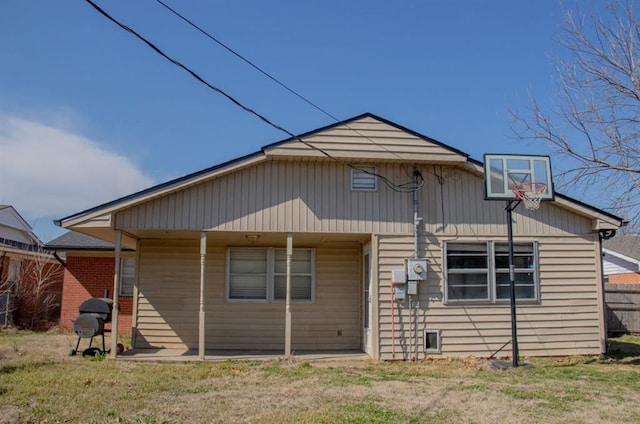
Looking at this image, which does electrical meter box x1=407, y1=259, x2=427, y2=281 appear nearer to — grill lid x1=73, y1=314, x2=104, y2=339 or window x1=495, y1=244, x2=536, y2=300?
window x1=495, y1=244, x2=536, y2=300

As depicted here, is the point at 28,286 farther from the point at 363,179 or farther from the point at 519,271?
the point at 519,271

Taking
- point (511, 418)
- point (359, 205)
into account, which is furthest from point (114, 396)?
point (359, 205)

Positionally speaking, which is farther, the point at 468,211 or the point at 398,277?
the point at 468,211

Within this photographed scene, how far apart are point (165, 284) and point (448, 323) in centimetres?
610

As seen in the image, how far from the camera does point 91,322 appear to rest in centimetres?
1062

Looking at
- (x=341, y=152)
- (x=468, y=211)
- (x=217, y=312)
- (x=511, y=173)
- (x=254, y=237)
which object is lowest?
(x=217, y=312)

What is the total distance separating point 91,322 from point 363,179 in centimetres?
598

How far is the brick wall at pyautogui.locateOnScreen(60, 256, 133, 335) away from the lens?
15.8 meters

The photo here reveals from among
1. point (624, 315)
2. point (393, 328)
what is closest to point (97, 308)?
point (393, 328)

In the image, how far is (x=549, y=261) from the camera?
11188mm

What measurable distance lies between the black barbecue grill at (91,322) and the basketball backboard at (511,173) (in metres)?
7.73

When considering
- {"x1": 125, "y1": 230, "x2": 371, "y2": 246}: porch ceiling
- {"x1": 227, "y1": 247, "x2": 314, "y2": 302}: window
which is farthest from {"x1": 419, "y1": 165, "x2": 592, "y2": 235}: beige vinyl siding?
{"x1": 227, "y1": 247, "x2": 314, "y2": 302}: window

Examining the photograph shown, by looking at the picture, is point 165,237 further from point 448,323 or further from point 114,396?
point 448,323

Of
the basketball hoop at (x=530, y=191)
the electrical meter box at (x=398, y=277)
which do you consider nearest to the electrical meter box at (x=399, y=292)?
the electrical meter box at (x=398, y=277)
